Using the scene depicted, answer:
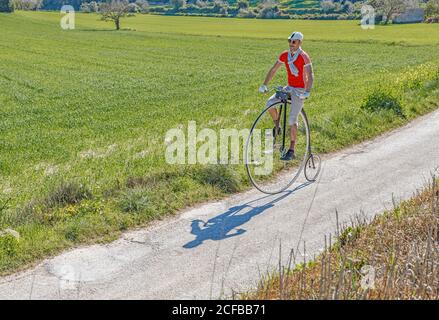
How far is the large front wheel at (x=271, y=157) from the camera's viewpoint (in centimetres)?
1095

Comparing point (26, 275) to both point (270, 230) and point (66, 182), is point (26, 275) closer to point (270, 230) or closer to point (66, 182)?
point (66, 182)

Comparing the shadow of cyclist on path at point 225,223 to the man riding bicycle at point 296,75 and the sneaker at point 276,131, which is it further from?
the man riding bicycle at point 296,75

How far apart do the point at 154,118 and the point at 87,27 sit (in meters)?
78.8

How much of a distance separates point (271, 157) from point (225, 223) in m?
3.16

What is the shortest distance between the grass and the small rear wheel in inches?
127

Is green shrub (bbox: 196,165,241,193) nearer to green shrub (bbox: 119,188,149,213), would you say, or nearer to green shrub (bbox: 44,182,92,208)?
green shrub (bbox: 119,188,149,213)

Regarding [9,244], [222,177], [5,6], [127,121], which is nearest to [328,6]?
[5,6]

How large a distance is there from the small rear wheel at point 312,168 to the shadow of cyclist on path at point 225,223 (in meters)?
1.44

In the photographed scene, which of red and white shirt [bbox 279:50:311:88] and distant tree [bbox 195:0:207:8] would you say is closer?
red and white shirt [bbox 279:50:311:88]

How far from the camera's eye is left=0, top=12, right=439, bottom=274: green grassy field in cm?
917

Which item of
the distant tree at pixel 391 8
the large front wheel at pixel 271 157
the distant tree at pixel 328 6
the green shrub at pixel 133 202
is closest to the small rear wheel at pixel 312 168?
the large front wheel at pixel 271 157

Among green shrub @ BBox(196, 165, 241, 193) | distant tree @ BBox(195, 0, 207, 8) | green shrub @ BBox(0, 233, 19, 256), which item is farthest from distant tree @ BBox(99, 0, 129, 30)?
green shrub @ BBox(0, 233, 19, 256)

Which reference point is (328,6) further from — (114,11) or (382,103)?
(382,103)

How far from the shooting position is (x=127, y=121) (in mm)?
18656
